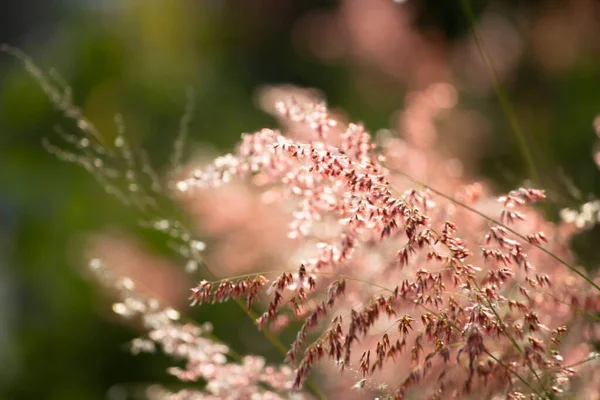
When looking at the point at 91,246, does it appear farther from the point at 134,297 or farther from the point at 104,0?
the point at 104,0

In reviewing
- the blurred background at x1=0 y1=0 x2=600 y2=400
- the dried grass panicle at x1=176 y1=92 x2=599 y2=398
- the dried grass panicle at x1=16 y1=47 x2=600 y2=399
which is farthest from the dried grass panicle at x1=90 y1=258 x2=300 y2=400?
the blurred background at x1=0 y1=0 x2=600 y2=400

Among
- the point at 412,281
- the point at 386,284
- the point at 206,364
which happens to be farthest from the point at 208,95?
the point at 412,281

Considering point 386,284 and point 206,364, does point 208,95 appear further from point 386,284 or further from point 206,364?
point 206,364

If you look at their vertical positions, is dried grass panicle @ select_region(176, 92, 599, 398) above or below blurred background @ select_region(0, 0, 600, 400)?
below

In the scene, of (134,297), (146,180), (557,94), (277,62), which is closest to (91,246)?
(146,180)

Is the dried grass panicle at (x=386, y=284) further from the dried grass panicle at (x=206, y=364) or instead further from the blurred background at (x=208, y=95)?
the blurred background at (x=208, y=95)

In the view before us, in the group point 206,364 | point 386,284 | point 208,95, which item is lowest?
point 206,364

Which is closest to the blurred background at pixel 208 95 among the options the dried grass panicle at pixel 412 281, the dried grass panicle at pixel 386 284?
the dried grass panicle at pixel 386 284

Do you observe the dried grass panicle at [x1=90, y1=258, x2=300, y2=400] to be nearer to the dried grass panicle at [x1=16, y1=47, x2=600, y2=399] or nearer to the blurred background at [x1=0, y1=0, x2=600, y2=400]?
the dried grass panicle at [x1=16, y1=47, x2=600, y2=399]
